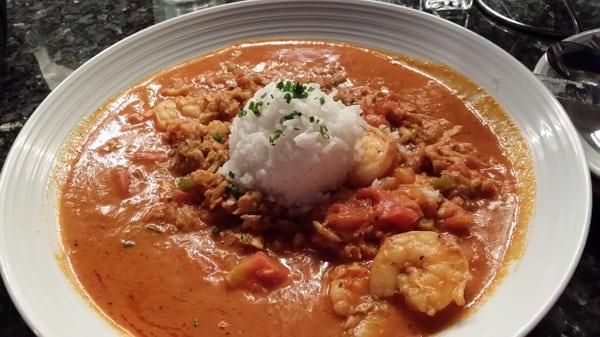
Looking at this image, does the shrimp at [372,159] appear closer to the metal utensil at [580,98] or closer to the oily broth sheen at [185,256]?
the oily broth sheen at [185,256]

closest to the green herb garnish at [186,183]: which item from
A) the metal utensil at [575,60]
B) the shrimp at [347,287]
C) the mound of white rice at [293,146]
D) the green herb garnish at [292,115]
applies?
the mound of white rice at [293,146]

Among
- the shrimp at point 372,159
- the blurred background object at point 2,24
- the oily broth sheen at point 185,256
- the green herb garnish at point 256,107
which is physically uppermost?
the blurred background object at point 2,24

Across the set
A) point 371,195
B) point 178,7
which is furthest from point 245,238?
point 178,7

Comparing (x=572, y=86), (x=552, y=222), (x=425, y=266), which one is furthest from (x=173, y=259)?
(x=572, y=86)

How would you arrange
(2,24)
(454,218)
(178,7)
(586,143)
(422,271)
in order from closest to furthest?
(422,271) → (454,218) → (586,143) → (2,24) → (178,7)

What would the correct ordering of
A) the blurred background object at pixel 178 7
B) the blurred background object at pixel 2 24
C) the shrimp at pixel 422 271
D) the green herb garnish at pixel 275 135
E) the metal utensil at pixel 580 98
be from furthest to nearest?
the blurred background object at pixel 178 7 < the blurred background object at pixel 2 24 < the metal utensil at pixel 580 98 < the green herb garnish at pixel 275 135 < the shrimp at pixel 422 271

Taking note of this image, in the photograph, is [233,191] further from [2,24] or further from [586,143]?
[2,24]
